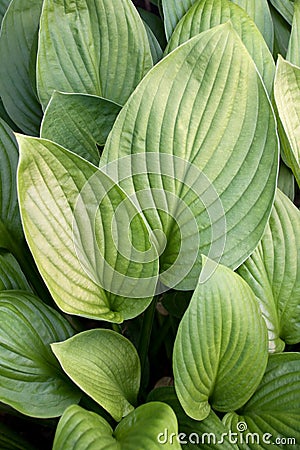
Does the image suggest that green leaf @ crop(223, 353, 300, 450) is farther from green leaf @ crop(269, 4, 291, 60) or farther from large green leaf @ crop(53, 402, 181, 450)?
green leaf @ crop(269, 4, 291, 60)

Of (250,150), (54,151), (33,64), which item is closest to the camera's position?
(54,151)

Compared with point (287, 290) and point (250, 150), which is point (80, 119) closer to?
point (250, 150)

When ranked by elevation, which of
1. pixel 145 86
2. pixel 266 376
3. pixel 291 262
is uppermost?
pixel 145 86

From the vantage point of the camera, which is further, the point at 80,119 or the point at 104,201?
the point at 80,119

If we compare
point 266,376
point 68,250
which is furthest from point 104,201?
point 266,376

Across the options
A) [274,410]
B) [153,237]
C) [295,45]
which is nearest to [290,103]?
[295,45]

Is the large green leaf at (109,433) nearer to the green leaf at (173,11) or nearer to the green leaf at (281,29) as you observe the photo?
the green leaf at (173,11)

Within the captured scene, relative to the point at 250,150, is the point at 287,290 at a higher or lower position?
lower
